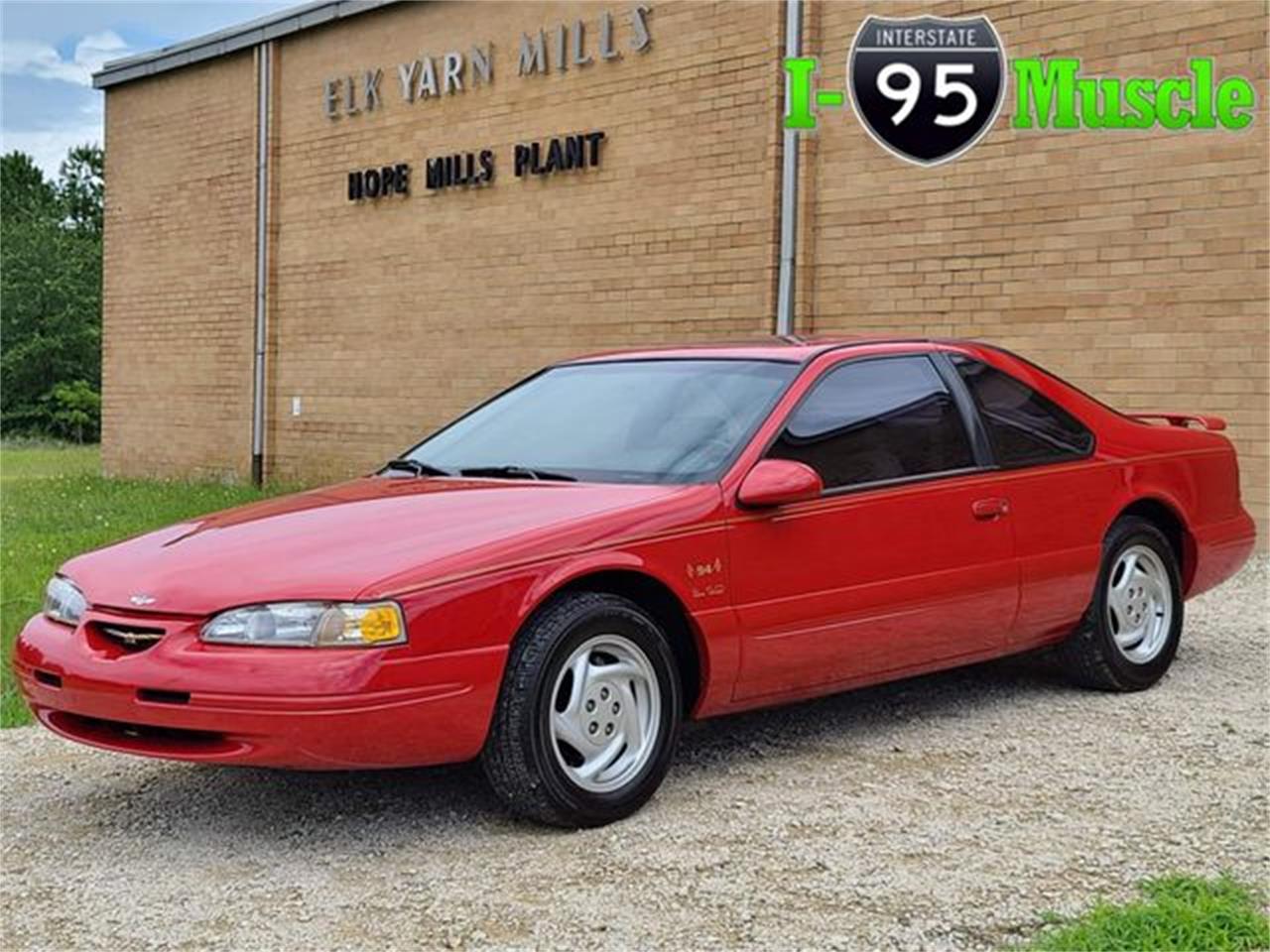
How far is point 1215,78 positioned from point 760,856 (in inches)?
332

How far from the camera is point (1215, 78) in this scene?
10930mm

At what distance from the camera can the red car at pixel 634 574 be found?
171 inches

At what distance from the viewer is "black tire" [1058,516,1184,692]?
21.1ft

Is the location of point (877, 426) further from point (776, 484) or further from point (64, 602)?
point (64, 602)

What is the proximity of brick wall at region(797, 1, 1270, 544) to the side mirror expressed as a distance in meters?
6.76

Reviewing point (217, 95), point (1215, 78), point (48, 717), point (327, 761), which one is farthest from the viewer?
point (217, 95)

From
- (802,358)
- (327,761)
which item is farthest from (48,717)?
(802,358)

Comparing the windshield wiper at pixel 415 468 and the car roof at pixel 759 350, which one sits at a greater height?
the car roof at pixel 759 350

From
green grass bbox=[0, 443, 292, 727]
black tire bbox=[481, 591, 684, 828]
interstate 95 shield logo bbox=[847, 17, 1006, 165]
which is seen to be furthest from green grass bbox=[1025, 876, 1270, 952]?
interstate 95 shield logo bbox=[847, 17, 1006, 165]

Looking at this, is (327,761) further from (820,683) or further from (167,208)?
(167,208)

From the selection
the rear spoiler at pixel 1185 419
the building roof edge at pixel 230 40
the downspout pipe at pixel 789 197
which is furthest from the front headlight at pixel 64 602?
the building roof edge at pixel 230 40

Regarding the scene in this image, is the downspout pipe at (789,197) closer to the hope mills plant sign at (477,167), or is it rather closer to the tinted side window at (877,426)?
the hope mills plant sign at (477,167)

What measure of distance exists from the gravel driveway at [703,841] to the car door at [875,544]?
387 millimetres

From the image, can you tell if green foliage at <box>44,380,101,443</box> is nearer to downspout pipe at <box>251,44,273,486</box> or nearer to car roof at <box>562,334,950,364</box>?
downspout pipe at <box>251,44,273,486</box>
